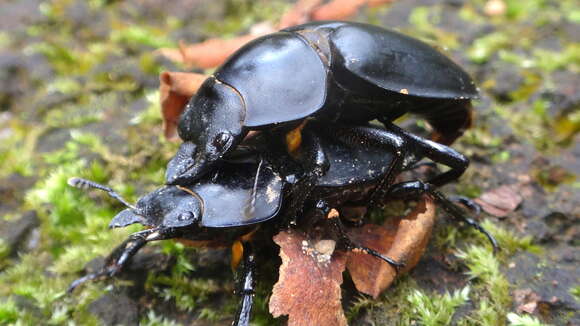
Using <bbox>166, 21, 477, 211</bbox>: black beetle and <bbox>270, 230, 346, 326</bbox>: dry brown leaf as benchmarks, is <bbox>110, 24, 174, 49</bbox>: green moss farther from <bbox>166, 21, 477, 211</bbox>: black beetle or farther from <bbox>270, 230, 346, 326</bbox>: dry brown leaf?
<bbox>270, 230, 346, 326</bbox>: dry brown leaf

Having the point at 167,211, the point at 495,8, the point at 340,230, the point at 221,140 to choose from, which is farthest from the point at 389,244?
the point at 495,8

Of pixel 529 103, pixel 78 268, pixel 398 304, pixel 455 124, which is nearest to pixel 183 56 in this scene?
pixel 78 268

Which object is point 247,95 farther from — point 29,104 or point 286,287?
point 29,104

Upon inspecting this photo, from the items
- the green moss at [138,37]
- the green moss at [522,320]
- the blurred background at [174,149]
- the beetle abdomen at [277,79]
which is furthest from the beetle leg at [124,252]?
the green moss at [138,37]

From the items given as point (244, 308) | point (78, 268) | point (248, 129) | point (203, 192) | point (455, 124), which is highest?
point (248, 129)

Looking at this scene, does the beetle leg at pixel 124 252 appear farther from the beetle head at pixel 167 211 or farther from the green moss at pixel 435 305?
the green moss at pixel 435 305
